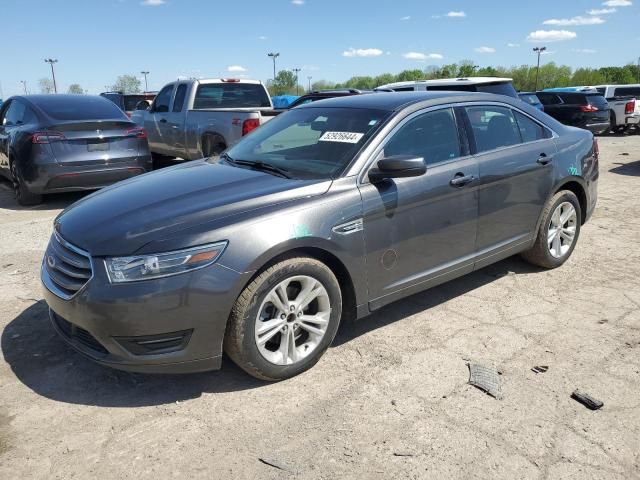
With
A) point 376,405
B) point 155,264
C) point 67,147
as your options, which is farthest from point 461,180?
point 67,147

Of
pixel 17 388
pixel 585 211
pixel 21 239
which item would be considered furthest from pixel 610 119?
pixel 17 388

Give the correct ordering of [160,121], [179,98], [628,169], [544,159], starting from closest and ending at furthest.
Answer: [544,159] → [179,98] → [160,121] → [628,169]

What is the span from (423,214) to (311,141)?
0.99 metres

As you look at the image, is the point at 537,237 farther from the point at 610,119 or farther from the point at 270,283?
the point at 610,119

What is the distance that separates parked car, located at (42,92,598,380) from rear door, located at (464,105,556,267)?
0.05 feet

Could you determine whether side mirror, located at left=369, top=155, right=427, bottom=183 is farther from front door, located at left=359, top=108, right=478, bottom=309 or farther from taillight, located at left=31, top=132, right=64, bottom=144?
taillight, located at left=31, top=132, right=64, bottom=144

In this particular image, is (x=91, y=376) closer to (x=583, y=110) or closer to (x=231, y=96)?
(x=231, y=96)

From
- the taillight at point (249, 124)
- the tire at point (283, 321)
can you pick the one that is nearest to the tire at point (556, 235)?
the tire at point (283, 321)

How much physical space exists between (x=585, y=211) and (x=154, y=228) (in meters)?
4.20

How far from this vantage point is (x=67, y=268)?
3090 millimetres

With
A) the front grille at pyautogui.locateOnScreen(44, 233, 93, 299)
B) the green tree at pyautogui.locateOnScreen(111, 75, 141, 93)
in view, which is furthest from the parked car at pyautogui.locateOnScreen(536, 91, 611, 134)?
the green tree at pyautogui.locateOnScreen(111, 75, 141, 93)

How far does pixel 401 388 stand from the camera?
3.15 metres

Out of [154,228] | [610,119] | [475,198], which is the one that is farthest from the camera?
[610,119]

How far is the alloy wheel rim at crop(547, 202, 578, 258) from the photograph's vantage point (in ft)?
16.1
